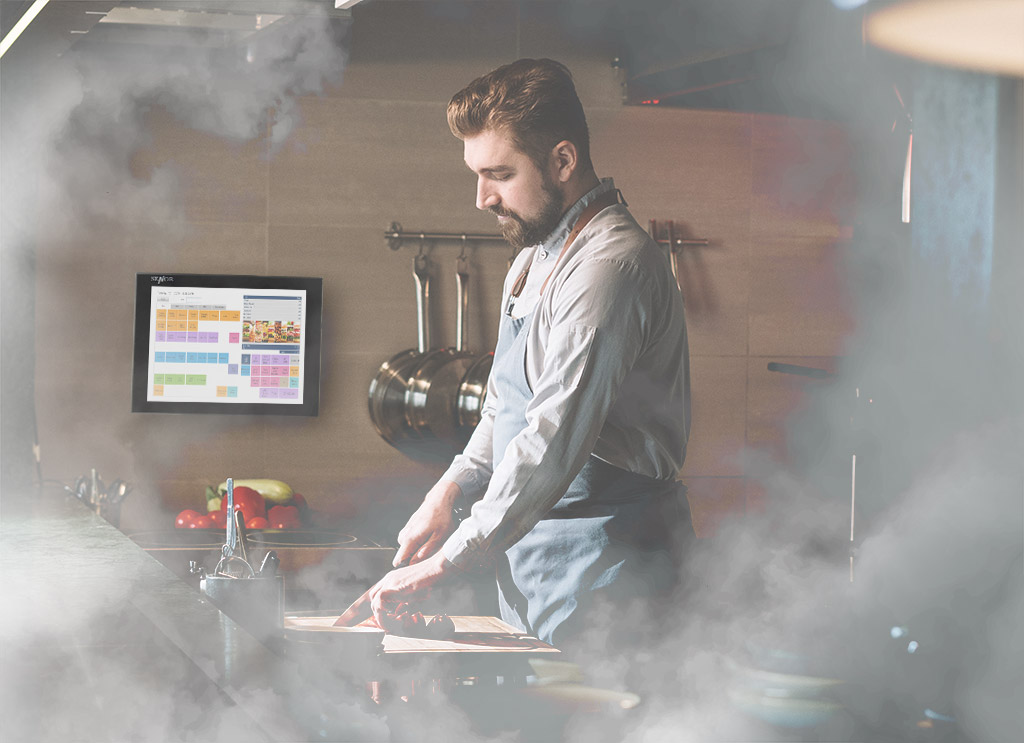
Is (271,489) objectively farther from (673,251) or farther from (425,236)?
(673,251)

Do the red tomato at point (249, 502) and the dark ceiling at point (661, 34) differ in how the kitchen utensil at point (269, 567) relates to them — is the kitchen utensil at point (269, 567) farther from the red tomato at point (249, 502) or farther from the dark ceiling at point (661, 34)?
the red tomato at point (249, 502)

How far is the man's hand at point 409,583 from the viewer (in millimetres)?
1022

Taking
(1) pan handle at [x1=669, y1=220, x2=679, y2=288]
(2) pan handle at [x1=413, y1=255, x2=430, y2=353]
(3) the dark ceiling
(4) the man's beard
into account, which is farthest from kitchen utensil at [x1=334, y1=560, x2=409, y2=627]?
(1) pan handle at [x1=669, y1=220, x2=679, y2=288]

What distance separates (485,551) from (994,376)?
533 mm

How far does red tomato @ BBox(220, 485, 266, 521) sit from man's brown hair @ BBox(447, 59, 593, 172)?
1.19m

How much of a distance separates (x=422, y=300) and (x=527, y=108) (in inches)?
49.7

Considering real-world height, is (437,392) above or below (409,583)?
above

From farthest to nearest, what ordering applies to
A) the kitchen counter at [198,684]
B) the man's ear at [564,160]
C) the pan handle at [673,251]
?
the pan handle at [673,251], the man's ear at [564,160], the kitchen counter at [198,684]

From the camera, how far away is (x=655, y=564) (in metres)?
1.20

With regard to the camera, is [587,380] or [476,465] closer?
[587,380]

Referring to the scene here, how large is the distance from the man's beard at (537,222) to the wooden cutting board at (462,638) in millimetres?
459

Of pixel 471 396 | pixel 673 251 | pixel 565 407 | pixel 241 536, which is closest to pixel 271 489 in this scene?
pixel 471 396

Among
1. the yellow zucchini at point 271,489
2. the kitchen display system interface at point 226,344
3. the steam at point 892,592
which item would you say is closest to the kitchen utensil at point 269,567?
the steam at point 892,592

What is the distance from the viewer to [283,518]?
2.28 metres
